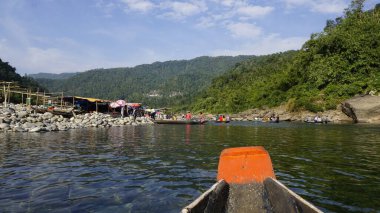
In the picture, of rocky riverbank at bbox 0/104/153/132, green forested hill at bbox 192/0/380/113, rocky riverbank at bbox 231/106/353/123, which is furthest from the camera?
green forested hill at bbox 192/0/380/113

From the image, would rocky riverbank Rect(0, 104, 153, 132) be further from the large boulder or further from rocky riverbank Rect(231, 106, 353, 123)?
the large boulder

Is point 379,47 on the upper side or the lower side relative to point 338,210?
upper

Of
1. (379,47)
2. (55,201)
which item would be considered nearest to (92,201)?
(55,201)

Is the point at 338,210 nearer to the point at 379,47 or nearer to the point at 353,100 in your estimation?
the point at 353,100

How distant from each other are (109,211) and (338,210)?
16.1 feet

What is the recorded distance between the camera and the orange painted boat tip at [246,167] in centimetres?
654

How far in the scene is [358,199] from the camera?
7.23 metres

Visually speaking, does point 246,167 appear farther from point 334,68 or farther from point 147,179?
point 334,68

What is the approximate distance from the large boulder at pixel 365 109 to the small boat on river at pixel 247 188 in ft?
155

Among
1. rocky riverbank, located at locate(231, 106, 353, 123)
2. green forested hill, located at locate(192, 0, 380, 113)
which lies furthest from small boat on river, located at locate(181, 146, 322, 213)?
green forested hill, located at locate(192, 0, 380, 113)

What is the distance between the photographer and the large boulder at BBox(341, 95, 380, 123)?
46094mm

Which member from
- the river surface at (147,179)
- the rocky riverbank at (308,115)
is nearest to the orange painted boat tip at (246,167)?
the river surface at (147,179)

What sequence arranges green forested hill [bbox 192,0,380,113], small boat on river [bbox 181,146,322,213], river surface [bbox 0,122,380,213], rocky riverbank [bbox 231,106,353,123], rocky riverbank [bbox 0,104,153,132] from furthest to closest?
green forested hill [bbox 192,0,380,113]
rocky riverbank [bbox 231,106,353,123]
rocky riverbank [bbox 0,104,153,132]
river surface [bbox 0,122,380,213]
small boat on river [bbox 181,146,322,213]

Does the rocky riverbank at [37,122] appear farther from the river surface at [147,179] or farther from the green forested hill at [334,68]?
the green forested hill at [334,68]
